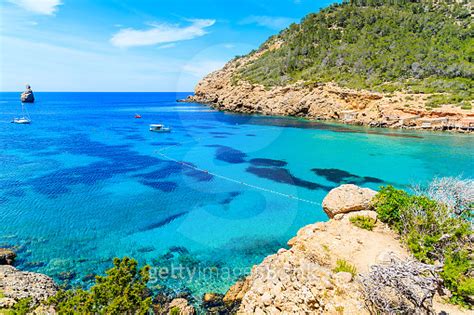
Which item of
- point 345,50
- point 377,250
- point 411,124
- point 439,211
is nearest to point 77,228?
point 377,250

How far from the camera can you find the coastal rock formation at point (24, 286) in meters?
9.49

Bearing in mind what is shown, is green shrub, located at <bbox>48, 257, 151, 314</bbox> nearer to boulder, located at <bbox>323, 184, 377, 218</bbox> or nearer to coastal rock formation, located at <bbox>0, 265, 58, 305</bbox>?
coastal rock formation, located at <bbox>0, 265, 58, 305</bbox>

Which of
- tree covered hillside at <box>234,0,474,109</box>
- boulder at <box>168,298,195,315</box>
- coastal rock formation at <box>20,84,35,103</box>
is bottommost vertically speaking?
boulder at <box>168,298,195,315</box>

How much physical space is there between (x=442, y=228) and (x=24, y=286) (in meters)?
15.2

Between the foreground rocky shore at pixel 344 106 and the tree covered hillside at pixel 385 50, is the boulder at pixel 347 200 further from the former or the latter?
the tree covered hillside at pixel 385 50

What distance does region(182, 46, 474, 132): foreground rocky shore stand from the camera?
154 feet

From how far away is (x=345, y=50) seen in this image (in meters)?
72.1

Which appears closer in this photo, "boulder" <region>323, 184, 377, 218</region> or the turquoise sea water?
"boulder" <region>323, 184, 377, 218</region>

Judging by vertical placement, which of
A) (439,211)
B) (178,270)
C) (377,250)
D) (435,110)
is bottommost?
(178,270)

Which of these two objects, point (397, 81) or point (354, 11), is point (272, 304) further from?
point (354, 11)

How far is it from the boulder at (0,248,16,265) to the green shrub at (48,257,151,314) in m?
8.41

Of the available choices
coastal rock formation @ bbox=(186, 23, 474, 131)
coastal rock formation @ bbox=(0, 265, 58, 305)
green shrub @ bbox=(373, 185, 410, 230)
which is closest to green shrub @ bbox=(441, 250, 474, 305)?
green shrub @ bbox=(373, 185, 410, 230)

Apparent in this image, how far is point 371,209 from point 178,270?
9562 mm

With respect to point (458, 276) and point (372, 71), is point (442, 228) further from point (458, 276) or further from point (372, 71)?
point (372, 71)
